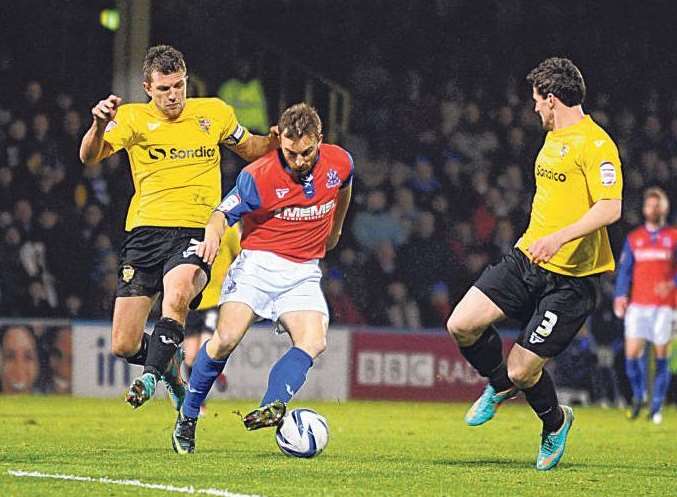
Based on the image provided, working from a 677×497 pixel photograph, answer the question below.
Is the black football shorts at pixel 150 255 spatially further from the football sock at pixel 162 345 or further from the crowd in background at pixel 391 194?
the crowd in background at pixel 391 194

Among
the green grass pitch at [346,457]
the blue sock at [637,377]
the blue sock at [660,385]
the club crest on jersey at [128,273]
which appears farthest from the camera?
the blue sock at [637,377]

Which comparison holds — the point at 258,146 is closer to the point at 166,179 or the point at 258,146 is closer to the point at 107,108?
the point at 166,179

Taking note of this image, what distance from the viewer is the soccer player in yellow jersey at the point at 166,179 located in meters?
8.79

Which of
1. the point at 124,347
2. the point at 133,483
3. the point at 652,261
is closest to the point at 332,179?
the point at 124,347

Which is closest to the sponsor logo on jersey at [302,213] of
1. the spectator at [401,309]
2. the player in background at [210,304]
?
the player in background at [210,304]

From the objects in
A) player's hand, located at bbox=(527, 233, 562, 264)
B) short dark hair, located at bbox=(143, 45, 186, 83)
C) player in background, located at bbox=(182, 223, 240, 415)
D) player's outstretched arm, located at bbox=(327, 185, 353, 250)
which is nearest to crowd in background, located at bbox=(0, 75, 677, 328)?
player in background, located at bbox=(182, 223, 240, 415)

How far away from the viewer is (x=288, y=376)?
806cm

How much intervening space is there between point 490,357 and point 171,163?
2189mm

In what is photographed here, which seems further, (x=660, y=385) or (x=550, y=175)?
(x=660, y=385)

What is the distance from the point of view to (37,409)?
13.8 metres

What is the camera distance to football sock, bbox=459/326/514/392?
8484 mm

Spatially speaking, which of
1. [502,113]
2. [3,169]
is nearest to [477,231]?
[502,113]

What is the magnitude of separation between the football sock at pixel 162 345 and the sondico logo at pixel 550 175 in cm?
219

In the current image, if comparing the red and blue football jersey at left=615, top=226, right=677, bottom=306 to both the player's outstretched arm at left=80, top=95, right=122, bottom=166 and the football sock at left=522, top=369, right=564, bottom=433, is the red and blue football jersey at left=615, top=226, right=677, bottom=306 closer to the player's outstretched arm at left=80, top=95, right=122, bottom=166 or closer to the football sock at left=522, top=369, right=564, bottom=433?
the football sock at left=522, top=369, right=564, bottom=433
